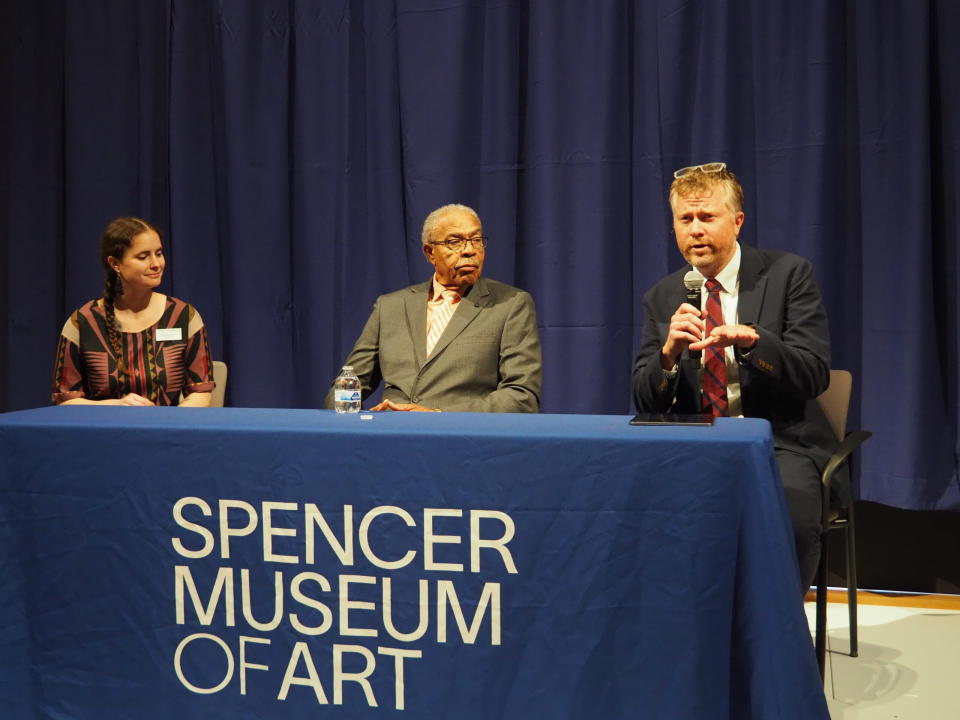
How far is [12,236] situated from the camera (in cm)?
439

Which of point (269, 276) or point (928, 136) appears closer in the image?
point (928, 136)

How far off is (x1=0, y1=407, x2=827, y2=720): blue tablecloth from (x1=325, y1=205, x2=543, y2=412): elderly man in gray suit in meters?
0.84

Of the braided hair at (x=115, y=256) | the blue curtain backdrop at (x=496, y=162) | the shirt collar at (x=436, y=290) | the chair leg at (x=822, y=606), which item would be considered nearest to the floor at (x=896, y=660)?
the chair leg at (x=822, y=606)

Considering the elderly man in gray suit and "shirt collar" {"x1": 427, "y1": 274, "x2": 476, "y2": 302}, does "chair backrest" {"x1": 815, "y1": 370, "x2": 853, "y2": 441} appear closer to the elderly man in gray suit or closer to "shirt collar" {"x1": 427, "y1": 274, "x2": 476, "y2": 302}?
the elderly man in gray suit

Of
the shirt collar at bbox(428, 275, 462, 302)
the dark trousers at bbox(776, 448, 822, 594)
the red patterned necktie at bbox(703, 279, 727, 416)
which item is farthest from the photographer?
the shirt collar at bbox(428, 275, 462, 302)

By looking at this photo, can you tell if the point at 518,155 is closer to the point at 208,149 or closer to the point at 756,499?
the point at 208,149

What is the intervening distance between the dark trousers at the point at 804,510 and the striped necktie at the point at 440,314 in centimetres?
116

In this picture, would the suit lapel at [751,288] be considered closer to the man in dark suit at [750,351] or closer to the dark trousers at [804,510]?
the man in dark suit at [750,351]

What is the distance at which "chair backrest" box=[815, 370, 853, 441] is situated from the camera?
114 inches

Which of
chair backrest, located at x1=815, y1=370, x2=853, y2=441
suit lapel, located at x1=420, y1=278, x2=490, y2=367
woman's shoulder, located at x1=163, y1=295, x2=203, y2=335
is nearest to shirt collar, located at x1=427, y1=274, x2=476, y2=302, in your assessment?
suit lapel, located at x1=420, y1=278, x2=490, y2=367

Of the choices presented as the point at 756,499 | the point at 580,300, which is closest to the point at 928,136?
the point at 580,300

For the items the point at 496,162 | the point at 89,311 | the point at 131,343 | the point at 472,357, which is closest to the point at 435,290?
the point at 472,357

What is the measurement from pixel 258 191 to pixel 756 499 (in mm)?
2887

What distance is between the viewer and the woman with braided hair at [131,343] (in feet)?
10.6
